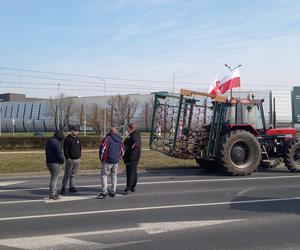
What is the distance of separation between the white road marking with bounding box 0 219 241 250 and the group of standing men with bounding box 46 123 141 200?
3.23 m

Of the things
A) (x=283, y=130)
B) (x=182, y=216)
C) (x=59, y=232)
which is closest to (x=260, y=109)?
(x=283, y=130)

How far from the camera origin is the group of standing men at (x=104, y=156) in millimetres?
10898

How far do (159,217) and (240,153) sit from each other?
754 centimetres

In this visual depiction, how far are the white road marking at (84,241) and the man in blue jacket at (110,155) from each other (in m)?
3.15

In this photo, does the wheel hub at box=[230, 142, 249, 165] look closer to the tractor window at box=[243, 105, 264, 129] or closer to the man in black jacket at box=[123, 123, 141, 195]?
the tractor window at box=[243, 105, 264, 129]

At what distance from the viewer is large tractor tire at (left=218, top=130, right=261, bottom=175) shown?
603 inches

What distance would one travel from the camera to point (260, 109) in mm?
16719

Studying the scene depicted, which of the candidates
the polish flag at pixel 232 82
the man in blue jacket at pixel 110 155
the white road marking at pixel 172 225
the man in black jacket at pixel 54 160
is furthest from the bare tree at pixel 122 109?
the white road marking at pixel 172 225

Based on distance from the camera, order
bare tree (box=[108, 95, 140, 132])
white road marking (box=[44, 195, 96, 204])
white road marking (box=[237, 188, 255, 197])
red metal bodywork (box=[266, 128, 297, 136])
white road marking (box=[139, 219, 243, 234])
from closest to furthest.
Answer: white road marking (box=[139, 219, 243, 234]), white road marking (box=[44, 195, 96, 204]), white road marking (box=[237, 188, 255, 197]), red metal bodywork (box=[266, 128, 297, 136]), bare tree (box=[108, 95, 140, 132])

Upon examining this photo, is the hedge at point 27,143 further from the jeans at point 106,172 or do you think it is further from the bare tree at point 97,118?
the bare tree at point 97,118

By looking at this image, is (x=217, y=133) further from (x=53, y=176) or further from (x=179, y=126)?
(x=53, y=176)

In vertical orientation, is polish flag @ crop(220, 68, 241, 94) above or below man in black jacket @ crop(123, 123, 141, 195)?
above

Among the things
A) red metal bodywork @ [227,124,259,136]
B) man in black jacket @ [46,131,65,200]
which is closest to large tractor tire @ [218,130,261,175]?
red metal bodywork @ [227,124,259,136]

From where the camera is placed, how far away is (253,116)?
54.5ft
